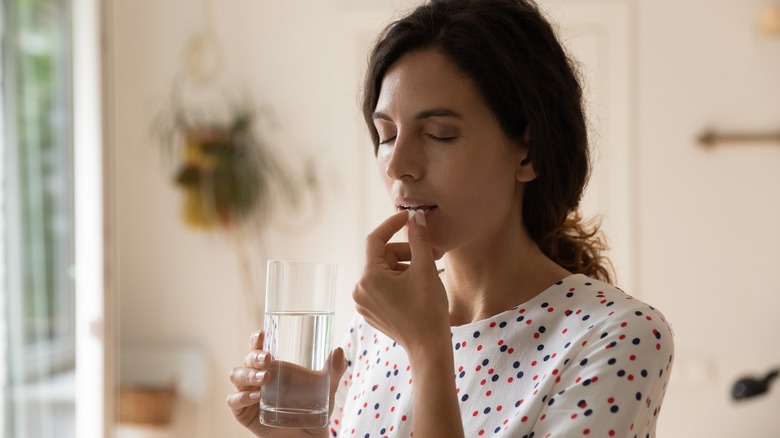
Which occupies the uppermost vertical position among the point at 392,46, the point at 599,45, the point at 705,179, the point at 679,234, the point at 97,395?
the point at 599,45

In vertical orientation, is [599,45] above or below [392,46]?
above

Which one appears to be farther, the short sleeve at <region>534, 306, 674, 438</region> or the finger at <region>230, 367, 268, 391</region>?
the finger at <region>230, 367, 268, 391</region>

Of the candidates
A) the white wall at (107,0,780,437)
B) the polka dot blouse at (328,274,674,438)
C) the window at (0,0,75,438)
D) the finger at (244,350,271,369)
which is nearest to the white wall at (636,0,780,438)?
the white wall at (107,0,780,437)

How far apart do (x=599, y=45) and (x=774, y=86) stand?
756 mm

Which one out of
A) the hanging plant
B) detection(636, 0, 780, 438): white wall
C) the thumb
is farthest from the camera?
Result: the hanging plant

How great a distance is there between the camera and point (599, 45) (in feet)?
12.5

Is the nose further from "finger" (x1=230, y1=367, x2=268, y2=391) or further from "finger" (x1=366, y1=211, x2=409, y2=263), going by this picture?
"finger" (x1=230, y1=367, x2=268, y2=391)

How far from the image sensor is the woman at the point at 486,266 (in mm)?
1039

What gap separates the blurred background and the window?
0.51ft

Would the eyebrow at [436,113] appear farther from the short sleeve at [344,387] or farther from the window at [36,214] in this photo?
the window at [36,214]

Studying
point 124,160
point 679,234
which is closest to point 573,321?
point 679,234

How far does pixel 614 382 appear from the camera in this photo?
1008 mm

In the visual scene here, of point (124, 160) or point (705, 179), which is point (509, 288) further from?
point (124, 160)

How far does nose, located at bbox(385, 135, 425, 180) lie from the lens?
114cm
